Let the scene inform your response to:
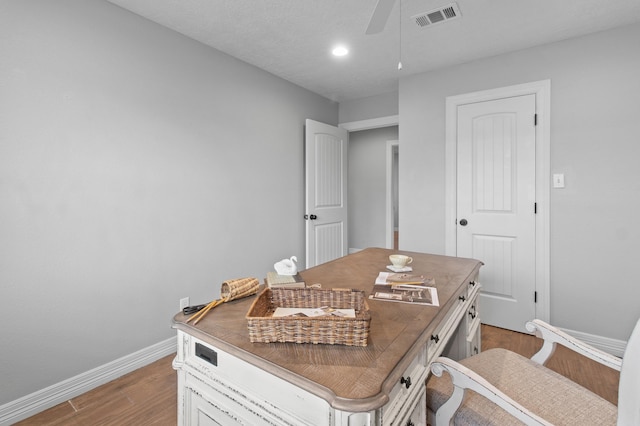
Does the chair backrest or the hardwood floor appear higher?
the chair backrest

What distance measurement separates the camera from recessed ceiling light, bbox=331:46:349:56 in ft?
8.64

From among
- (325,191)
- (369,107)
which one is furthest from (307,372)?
(369,107)

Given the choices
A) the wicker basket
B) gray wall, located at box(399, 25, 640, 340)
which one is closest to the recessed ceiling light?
gray wall, located at box(399, 25, 640, 340)

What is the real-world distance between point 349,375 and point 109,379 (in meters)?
2.09

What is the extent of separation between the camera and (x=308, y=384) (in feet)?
2.26

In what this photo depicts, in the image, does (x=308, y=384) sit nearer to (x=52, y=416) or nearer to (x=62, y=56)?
(x=52, y=416)

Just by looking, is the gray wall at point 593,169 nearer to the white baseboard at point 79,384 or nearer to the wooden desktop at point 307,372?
the wooden desktop at point 307,372

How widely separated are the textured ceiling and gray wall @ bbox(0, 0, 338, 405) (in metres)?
0.26

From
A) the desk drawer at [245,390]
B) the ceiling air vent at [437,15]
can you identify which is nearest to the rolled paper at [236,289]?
the desk drawer at [245,390]

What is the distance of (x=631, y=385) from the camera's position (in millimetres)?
733

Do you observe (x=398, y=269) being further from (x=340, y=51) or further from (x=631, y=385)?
(x=340, y=51)

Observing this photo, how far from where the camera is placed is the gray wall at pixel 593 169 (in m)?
2.31

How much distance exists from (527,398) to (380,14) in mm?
1526

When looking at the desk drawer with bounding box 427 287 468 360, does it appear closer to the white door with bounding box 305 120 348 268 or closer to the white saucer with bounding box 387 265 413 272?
the white saucer with bounding box 387 265 413 272
